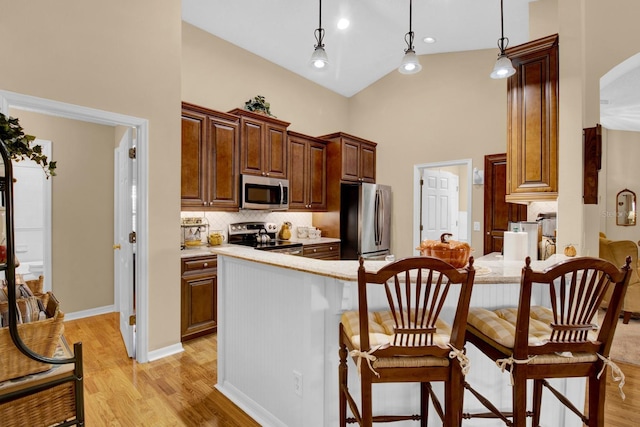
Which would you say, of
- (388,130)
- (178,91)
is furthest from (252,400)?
(388,130)

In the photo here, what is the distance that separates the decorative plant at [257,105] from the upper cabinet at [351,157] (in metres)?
1.03

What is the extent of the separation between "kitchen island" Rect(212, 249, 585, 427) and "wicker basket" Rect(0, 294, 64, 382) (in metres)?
0.95

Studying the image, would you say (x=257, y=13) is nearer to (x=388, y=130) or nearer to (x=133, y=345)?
(x=388, y=130)

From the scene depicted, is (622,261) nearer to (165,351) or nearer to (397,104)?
(397,104)

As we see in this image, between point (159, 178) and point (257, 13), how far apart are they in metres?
2.25

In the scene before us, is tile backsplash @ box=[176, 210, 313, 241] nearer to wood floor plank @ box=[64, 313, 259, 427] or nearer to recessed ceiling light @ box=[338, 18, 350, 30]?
wood floor plank @ box=[64, 313, 259, 427]

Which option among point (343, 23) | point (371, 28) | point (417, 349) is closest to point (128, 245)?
point (417, 349)

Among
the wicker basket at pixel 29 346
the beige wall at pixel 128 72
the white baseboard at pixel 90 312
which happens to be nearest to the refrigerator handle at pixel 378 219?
the beige wall at pixel 128 72

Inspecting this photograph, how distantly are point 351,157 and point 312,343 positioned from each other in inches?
150

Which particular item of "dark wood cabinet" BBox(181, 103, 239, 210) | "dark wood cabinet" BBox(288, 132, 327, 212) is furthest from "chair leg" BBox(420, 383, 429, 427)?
"dark wood cabinet" BBox(288, 132, 327, 212)

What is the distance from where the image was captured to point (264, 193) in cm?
430

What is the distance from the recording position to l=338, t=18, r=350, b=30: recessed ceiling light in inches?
157

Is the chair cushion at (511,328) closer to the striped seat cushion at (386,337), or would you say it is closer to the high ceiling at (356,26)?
the striped seat cushion at (386,337)

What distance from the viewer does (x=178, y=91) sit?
121 inches
